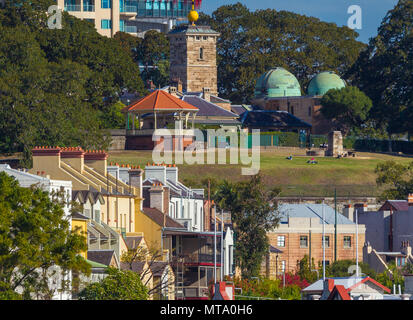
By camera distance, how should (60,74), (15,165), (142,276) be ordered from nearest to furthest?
(142,276)
(15,165)
(60,74)

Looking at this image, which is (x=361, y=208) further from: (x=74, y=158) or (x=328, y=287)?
(x=328, y=287)

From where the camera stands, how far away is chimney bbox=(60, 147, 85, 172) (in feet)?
208

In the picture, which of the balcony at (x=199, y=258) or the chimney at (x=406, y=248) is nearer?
the balcony at (x=199, y=258)

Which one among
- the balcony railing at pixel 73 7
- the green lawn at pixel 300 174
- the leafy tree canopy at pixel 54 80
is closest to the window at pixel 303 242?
the green lawn at pixel 300 174

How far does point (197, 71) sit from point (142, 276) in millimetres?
116861

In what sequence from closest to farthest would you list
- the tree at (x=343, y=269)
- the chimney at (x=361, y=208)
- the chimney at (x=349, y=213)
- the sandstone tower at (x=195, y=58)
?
the tree at (x=343, y=269)
the chimney at (x=349, y=213)
the chimney at (x=361, y=208)
the sandstone tower at (x=195, y=58)

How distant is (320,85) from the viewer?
16775 cm

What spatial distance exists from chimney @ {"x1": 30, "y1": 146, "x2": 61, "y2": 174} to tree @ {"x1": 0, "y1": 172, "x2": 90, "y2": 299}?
56.0ft

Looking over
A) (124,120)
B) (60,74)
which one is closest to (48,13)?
(124,120)

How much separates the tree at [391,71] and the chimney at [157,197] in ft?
288

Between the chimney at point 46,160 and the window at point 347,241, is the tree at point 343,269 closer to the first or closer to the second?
the window at point 347,241

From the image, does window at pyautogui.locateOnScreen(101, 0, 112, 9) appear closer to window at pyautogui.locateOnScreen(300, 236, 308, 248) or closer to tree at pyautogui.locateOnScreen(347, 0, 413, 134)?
tree at pyautogui.locateOnScreen(347, 0, 413, 134)

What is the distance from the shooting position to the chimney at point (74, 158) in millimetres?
63438

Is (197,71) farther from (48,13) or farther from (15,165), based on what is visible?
(15,165)
